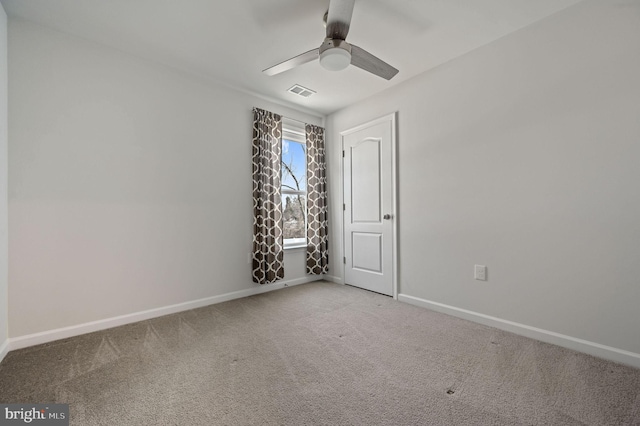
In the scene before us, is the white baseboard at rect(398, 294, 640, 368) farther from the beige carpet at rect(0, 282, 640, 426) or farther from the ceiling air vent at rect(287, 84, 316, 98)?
the ceiling air vent at rect(287, 84, 316, 98)

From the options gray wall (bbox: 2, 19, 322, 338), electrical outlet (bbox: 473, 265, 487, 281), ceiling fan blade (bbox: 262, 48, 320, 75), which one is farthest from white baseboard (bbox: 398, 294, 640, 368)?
ceiling fan blade (bbox: 262, 48, 320, 75)

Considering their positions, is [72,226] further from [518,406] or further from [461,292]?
[461,292]

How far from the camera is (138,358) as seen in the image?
1924mm

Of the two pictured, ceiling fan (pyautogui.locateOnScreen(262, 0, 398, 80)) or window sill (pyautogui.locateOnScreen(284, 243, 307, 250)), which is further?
window sill (pyautogui.locateOnScreen(284, 243, 307, 250))

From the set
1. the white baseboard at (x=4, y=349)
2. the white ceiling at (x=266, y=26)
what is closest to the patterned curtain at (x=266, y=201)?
the white ceiling at (x=266, y=26)

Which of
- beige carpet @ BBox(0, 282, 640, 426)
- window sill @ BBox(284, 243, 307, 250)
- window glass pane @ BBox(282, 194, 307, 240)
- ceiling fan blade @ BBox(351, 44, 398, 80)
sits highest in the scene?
ceiling fan blade @ BBox(351, 44, 398, 80)

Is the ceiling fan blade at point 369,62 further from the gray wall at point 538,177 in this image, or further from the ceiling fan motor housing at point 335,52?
the gray wall at point 538,177

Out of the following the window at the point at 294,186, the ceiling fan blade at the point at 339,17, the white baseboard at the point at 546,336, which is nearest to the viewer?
the ceiling fan blade at the point at 339,17

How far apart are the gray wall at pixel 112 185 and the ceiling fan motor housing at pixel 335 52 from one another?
1.77m

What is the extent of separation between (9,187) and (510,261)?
409cm

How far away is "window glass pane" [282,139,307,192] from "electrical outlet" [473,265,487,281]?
95.4 inches

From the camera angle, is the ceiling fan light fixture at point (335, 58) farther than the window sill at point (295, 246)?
No

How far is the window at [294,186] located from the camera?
156 inches

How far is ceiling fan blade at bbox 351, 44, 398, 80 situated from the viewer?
1949 mm
